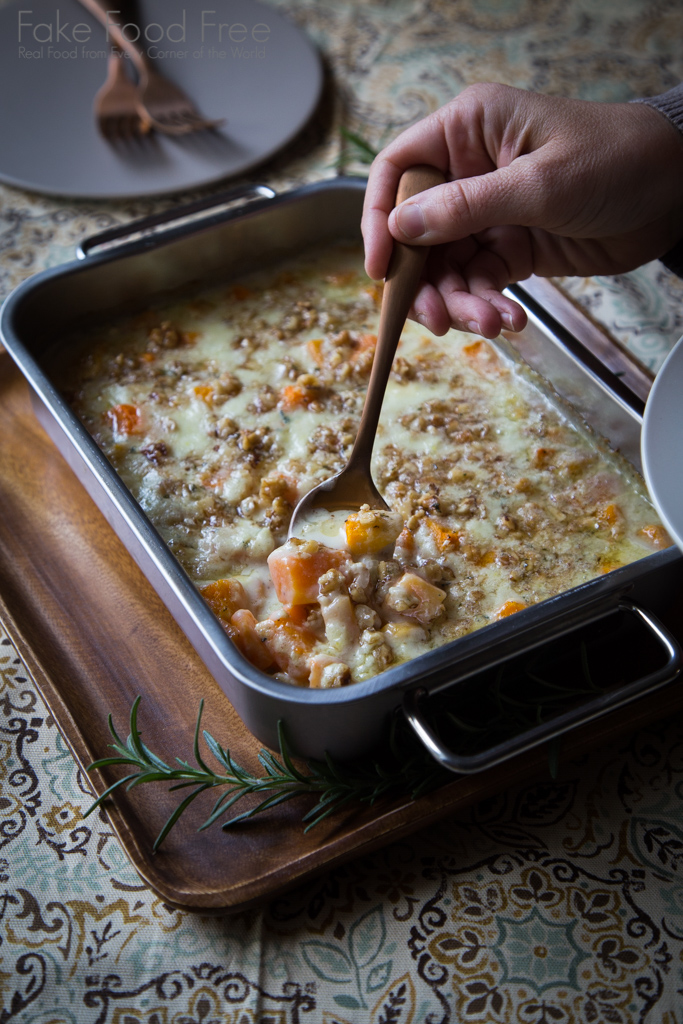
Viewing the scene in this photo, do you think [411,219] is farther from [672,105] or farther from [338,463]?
[672,105]

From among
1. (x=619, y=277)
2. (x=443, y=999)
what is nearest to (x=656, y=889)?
(x=443, y=999)

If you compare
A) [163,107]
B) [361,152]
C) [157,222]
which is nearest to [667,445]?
[157,222]

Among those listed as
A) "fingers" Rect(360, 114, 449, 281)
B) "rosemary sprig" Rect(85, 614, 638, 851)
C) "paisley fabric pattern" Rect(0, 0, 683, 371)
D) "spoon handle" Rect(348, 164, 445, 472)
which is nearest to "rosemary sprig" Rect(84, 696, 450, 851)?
"rosemary sprig" Rect(85, 614, 638, 851)

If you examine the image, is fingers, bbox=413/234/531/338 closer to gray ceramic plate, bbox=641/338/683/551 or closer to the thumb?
the thumb

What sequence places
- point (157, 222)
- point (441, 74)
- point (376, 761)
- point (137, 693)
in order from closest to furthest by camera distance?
point (376, 761), point (137, 693), point (157, 222), point (441, 74)

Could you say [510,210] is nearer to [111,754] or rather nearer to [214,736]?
[214,736]

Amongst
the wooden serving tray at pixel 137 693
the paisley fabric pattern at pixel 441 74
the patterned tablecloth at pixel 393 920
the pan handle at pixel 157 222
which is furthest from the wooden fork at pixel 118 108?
the patterned tablecloth at pixel 393 920
